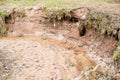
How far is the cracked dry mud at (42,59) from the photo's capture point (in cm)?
712

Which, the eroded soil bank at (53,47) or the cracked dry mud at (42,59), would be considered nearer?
the cracked dry mud at (42,59)

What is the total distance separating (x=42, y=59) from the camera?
26.7ft

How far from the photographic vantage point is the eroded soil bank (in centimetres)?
725

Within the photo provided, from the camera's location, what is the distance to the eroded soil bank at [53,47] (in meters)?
7.25

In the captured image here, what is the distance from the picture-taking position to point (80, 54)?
342 inches

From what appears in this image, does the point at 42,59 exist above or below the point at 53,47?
below

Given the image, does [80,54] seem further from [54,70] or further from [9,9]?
[9,9]

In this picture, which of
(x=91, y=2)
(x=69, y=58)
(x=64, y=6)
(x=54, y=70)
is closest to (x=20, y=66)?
(x=54, y=70)

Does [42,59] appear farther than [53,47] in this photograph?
No

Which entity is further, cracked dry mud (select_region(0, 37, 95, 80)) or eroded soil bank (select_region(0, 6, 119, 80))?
eroded soil bank (select_region(0, 6, 119, 80))

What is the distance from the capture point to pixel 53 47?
30.2ft

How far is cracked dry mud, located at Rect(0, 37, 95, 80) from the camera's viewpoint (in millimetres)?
7121

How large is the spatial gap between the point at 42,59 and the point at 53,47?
1152 millimetres

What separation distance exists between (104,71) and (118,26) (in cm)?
156
